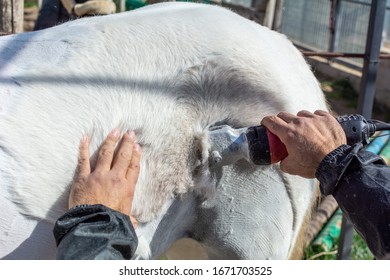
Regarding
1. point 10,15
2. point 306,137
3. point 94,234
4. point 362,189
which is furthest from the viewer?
point 10,15

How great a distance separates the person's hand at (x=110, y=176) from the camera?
51.6 inches

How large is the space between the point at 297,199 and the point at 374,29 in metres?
1.11

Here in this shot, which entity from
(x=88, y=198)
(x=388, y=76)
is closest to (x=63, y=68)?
(x=88, y=198)

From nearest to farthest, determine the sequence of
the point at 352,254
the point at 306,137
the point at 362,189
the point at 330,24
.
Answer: the point at 362,189
the point at 306,137
the point at 352,254
the point at 330,24

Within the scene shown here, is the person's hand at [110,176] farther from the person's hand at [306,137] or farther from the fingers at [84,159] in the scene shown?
the person's hand at [306,137]

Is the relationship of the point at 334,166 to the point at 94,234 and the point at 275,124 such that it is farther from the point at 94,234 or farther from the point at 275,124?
the point at 94,234

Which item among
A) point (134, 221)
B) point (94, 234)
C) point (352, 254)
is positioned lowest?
point (352, 254)

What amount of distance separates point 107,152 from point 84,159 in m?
0.06

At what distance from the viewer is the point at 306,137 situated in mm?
1347

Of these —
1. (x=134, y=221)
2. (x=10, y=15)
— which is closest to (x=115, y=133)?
(x=134, y=221)

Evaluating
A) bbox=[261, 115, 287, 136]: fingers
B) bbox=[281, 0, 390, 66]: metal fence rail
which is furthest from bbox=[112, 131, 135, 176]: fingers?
bbox=[281, 0, 390, 66]: metal fence rail

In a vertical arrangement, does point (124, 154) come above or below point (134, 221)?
above

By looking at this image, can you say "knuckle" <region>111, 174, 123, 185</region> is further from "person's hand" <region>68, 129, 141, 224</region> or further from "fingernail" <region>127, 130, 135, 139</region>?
"fingernail" <region>127, 130, 135, 139</region>
